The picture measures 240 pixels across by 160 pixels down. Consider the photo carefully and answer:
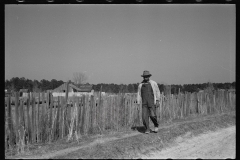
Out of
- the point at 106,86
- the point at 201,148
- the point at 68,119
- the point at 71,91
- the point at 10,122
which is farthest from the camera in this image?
the point at 71,91

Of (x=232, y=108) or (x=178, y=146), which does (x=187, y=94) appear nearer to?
(x=232, y=108)

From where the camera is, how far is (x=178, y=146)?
6.16 meters

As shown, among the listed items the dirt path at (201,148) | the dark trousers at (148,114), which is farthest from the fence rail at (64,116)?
the dirt path at (201,148)

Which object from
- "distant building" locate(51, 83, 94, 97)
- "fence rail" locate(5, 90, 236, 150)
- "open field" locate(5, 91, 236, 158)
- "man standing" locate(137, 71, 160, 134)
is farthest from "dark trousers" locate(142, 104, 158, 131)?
"distant building" locate(51, 83, 94, 97)

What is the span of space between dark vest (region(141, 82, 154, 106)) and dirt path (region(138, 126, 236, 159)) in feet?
4.73

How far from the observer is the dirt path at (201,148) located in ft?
17.3

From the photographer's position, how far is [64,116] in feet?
21.4

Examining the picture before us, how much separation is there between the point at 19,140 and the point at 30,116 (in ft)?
2.33

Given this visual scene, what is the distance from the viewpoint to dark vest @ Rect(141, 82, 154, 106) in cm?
680

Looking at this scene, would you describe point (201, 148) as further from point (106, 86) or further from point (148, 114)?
point (106, 86)

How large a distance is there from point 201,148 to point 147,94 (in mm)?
2146

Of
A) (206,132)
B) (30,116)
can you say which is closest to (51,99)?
(30,116)

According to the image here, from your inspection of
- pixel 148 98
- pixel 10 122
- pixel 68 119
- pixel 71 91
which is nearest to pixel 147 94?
pixel 148 98
